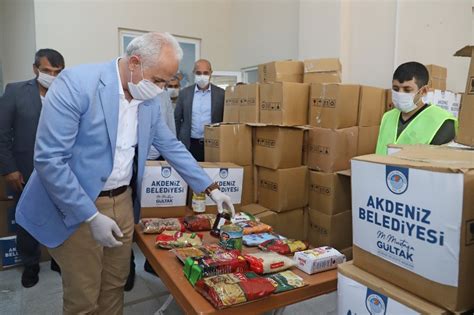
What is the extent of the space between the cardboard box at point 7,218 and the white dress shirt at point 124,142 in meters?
1.71

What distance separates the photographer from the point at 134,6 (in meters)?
4.47

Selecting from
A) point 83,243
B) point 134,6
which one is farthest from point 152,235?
point 134,6

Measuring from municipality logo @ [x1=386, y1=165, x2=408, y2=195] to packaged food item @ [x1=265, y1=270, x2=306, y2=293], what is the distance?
484 millimetres

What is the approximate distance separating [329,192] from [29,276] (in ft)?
7.05

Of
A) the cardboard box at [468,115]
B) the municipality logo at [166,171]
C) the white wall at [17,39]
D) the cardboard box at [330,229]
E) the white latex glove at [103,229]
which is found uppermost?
the white wall at [17,39]

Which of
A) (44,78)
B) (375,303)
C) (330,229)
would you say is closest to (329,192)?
(330,229)

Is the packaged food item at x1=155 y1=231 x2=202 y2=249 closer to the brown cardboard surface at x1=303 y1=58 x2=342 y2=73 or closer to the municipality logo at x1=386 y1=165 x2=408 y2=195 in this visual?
the municipality logo at x1=386 y1=165 x2=408 y2=195

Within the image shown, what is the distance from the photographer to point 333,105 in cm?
261

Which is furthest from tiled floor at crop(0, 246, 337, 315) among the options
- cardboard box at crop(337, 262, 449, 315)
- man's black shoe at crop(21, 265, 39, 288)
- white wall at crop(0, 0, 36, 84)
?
white wall at crop(0, 0, 36, 84)

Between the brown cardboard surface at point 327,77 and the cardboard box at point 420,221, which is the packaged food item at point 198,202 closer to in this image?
the cardboard box at point 420,221

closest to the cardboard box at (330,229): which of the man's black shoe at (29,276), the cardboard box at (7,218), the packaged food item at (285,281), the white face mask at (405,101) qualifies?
the white face mask at (405,101)

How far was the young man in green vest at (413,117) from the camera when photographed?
1808mm

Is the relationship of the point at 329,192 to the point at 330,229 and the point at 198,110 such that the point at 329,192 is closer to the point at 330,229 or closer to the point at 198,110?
the point at 330,229

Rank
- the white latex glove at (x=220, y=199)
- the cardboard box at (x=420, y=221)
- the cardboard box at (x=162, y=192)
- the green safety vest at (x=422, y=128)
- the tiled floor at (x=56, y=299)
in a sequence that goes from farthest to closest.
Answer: the tiled floor at (x=56, y=299), the cardboard box at (x=162, y=192), the green safety vest at (x=422, y=128), the white latex glove at (x=220, y=199), the cardboard box at (x=420, y=221)
